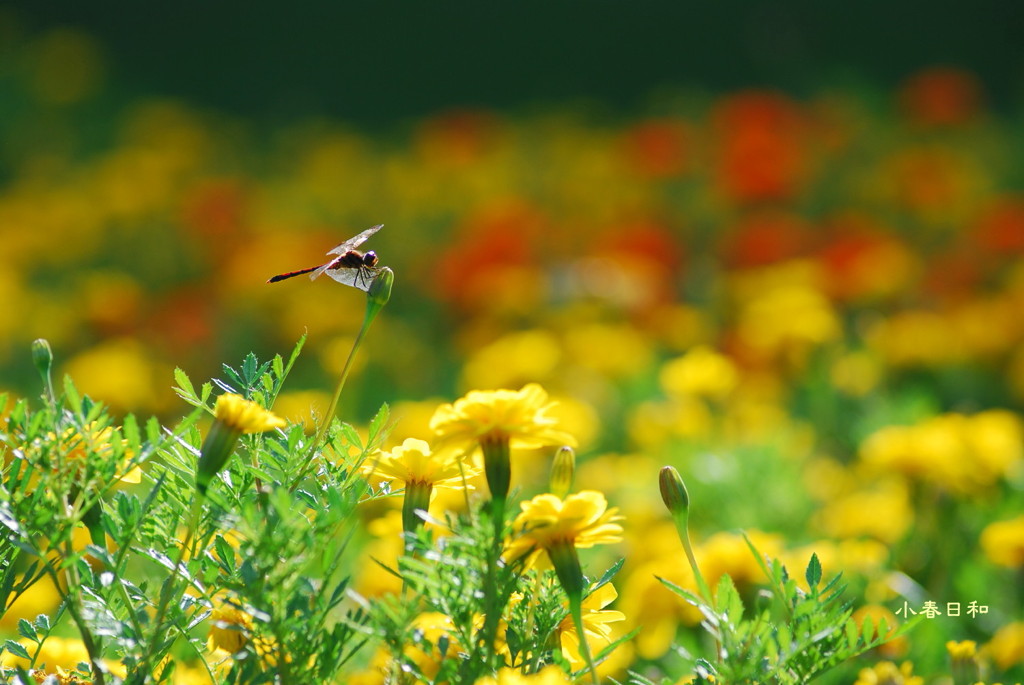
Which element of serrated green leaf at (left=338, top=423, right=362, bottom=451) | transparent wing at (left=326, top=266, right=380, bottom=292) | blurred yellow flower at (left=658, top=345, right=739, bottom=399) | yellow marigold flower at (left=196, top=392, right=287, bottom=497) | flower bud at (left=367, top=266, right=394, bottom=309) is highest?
flower bud at (left=367, top=266, right=394, bottom=309)

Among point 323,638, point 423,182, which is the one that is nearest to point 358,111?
point 423,182

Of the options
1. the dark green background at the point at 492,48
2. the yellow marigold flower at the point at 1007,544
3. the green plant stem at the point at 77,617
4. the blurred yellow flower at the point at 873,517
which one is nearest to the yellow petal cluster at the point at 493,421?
the green plant stem at the point at 77,617

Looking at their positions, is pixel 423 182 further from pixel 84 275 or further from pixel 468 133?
pixel 84 275

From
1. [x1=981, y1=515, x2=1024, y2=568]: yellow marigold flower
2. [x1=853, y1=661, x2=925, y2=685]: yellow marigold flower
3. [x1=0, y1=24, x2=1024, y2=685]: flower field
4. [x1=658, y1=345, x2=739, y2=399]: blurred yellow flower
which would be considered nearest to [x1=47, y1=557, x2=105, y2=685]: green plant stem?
[x1=0, y1=24, x2=1024, y2=685]: flower field

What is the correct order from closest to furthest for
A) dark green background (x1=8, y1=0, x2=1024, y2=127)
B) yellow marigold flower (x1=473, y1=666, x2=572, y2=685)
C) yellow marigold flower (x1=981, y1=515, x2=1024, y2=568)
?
yellow marigold flower (x1=473, y1=666, x2=572, y2=685), yellow marigold flower (x1=981, y1=515, x2=1024, y2=568), dark green background (x1=8, y1=0, x2=1024, y2=127)

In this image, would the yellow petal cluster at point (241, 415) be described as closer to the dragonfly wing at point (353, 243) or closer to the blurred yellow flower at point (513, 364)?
the dragonfly wing at point (353, 243)

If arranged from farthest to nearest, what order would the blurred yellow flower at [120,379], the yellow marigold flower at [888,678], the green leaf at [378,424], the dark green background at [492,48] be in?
the dark green background at [492,48]
the blurred yellow flower at [120,379]
the yellow marigold flower at [888,678]
the green leaf at [378,424]

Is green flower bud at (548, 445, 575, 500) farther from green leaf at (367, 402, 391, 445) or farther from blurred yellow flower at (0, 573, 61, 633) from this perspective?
blurred yellow flower at (0, 573, 61, 633)

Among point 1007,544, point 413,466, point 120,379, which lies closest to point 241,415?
point 413,466

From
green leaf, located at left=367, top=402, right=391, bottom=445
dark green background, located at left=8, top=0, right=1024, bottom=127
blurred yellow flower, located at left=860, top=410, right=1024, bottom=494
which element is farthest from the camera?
dark green background, located at left=8, top=0, right=1024, bottom=127
